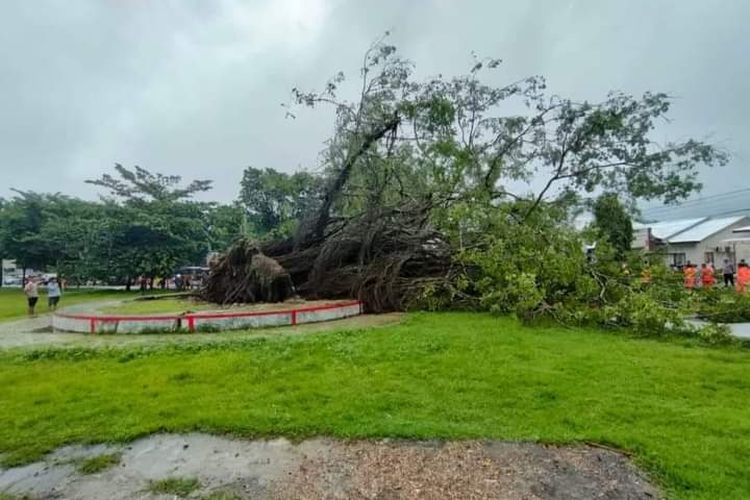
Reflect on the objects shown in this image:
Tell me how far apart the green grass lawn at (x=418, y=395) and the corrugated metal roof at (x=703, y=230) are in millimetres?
26570

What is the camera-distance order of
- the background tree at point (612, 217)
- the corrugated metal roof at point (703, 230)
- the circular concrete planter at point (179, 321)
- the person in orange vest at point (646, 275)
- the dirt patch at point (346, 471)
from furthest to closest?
the corrugated metal roof at point (703, 230)
the background tree at point (612, 217)
the person in orange vest at point (646, 275)
the circular concrete planter at point (179, 321)
the dirt patch at point (346, 471)

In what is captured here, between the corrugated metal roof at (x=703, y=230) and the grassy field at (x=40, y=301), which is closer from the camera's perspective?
the grassy field at (x=40, y=301)

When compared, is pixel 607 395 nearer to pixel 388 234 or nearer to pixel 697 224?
pixel 388 234

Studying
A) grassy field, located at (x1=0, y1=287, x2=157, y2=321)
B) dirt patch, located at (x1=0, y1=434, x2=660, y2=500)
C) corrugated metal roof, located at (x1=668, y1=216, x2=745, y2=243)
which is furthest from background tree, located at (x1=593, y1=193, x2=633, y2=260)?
grassy field, located at (x1=0, y1=287, x2=157, y2=321)

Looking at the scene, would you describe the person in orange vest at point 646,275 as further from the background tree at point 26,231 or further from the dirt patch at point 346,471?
the background tree at point 26,231

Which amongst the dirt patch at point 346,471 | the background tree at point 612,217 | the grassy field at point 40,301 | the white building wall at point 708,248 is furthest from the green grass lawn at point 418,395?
the white building wall at point 708,248

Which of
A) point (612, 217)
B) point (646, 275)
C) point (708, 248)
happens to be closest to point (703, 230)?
point (708, 248)

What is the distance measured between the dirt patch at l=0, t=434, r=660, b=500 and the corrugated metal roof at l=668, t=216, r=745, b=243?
3112 cm

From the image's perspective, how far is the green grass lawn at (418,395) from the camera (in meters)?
3.46

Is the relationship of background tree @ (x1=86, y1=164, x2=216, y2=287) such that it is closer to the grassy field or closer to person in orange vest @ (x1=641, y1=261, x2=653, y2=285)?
the grassy field

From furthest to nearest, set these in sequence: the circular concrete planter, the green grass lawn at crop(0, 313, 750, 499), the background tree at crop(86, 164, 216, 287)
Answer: the background tree at crop(86, 164, 216, 287)
the circular concrete planter
the green grass lawn at crop(0, 313, 750, 499)

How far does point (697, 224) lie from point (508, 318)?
31020 millimetres

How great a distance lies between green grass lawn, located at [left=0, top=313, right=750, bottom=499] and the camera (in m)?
3.46

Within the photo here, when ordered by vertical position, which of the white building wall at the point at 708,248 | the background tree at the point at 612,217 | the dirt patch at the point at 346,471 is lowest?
the dirt patch at the point at 346,471
